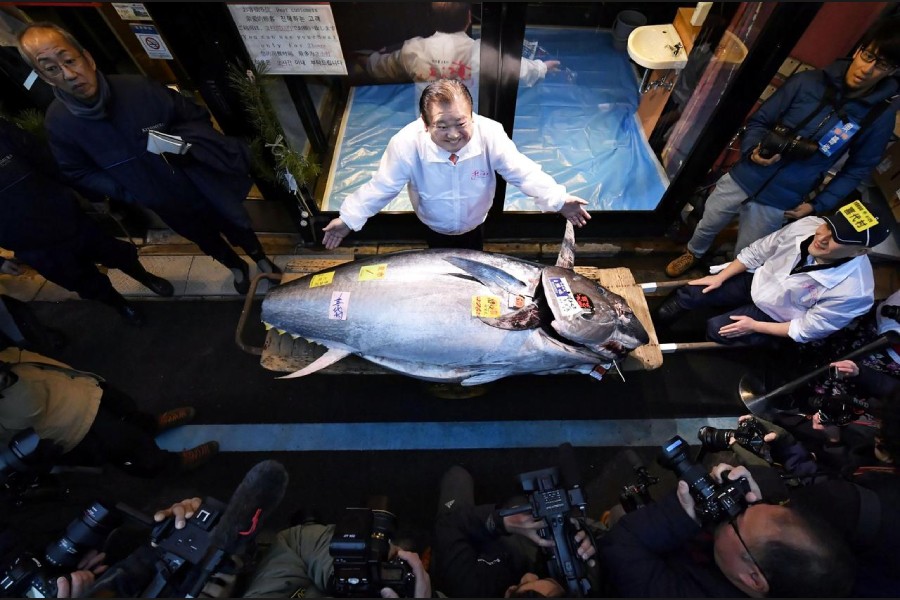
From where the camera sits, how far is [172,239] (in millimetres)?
4176

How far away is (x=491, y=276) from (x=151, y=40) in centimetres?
266

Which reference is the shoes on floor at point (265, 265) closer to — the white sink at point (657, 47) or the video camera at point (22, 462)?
the video camera at point (22, 462)

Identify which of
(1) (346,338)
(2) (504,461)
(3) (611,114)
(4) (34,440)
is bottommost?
(2) (504,461)

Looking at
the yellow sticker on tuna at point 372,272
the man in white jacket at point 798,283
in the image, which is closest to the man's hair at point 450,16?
the yellow sticker on tuna at point 372,272

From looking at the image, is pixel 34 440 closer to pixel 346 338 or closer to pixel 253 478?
pixel 253 478

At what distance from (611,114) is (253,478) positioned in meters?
4.44

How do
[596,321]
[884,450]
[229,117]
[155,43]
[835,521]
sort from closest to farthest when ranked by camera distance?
[835,521]
[884,450]
[596,321]
[155,43]
[229,117]

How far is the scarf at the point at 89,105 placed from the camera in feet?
7.32

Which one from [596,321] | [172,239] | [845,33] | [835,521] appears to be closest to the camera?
[835,521]

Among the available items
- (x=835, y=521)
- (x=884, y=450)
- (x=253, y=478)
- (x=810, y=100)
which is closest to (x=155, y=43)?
(x=253, y=478)

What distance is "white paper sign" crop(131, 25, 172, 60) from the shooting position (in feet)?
8.77

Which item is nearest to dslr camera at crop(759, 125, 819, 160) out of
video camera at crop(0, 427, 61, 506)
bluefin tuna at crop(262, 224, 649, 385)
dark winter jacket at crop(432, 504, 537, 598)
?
bluefin tuna at crop(262, 224, 649, 385)

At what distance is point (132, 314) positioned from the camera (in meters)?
3.66

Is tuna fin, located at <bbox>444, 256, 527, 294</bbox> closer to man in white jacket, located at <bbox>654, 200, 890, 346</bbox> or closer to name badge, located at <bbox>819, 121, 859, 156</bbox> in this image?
man in white jacket, located at <bbox>654, 200, 890, 346</bbox>
